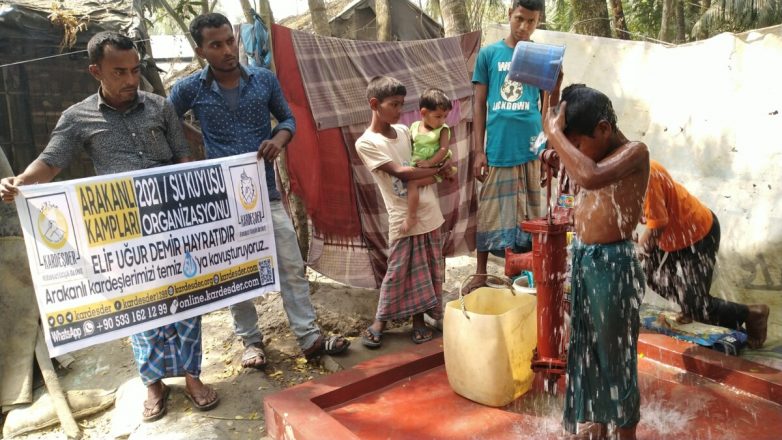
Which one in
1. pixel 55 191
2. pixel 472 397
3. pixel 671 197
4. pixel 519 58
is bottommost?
pixel 472 397

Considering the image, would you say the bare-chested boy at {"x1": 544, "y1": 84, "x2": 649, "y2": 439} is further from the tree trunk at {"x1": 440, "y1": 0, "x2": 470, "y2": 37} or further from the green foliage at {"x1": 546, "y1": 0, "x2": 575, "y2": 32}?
the green foliage at {"x1": 546, "y1": 0, "x2": 575, "y2": 32}

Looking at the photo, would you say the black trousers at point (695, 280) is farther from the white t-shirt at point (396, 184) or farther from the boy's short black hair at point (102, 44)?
the boy's short black hair at point (102, 44)

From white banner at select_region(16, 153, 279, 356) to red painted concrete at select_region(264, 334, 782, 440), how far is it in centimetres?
75

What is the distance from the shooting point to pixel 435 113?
3479 millimetres

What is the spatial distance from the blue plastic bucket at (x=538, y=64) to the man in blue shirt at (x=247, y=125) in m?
1.40

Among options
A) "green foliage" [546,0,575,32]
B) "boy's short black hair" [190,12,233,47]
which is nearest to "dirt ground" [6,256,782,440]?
"boy's short black hair" [190,12,233,47]

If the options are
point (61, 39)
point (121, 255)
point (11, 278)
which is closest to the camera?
point (121, 255)

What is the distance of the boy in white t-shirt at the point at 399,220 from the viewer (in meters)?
3.37

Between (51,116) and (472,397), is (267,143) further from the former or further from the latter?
(51,116)

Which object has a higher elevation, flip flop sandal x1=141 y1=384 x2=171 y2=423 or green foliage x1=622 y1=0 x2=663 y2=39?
green foliage x1=622 y1=0 x2=663 y2=39

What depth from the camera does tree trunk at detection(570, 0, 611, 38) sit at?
22.8ft

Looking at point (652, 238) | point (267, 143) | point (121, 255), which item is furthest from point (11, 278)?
point (652, 238)

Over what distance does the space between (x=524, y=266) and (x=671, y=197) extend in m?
0.93

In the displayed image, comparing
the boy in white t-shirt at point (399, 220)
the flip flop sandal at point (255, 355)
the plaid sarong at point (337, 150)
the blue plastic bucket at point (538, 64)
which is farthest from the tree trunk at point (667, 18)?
the flip flop sandal at point (255, 355)
